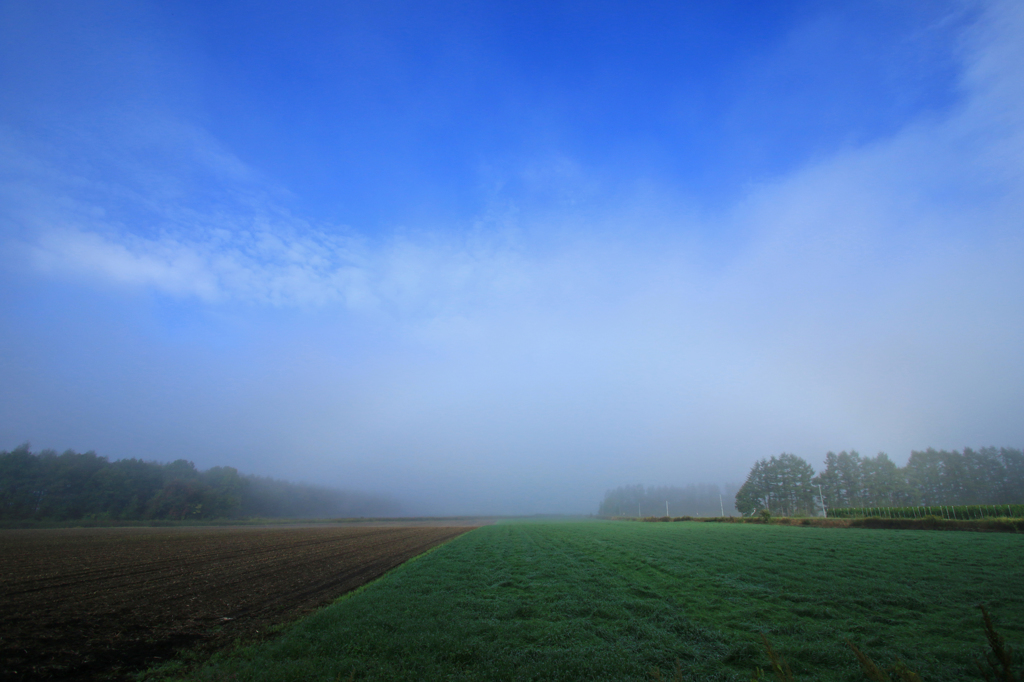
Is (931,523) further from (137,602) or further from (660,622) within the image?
(137,602)

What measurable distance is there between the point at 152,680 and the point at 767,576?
62.6ft

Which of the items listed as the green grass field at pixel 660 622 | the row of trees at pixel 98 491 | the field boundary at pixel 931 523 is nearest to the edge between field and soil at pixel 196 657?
the green grass field at pixel 660 622

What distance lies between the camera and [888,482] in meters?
82.8

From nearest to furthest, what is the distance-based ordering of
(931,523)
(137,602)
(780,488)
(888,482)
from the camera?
(137,602) → (931,523) → (888,482) → (780,488)

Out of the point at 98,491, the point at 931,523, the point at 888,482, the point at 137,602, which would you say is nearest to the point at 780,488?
the point at 888,482

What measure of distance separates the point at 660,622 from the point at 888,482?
328ft

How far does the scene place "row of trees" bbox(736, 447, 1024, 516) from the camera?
3118 inches

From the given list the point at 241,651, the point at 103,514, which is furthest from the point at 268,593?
the point at 103,514

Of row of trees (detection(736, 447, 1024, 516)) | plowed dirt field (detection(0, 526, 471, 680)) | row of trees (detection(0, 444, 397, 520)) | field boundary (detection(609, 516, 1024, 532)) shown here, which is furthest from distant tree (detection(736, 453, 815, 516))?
row of trees (detection(0, 444, 397, 520))

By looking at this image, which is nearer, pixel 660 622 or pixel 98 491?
pixel 660 622

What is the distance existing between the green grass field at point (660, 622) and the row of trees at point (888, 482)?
84216mm

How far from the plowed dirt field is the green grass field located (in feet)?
6.31

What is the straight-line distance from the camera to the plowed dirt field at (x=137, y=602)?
9.95 m

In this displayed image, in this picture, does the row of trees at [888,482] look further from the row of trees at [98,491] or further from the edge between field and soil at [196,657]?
the row of trees at [98,491]
